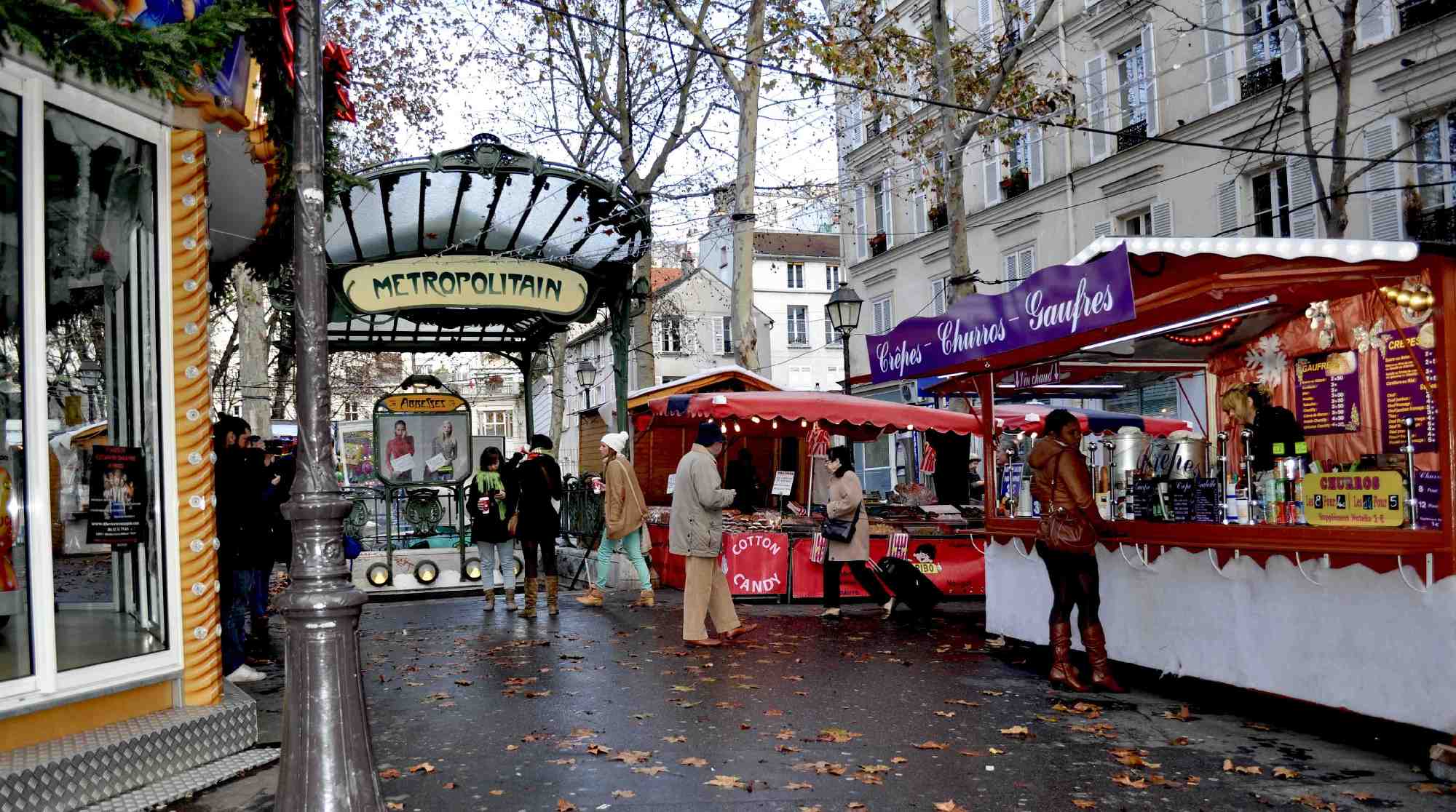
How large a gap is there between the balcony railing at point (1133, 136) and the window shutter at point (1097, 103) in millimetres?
465

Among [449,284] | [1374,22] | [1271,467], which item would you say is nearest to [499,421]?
[1374,22]

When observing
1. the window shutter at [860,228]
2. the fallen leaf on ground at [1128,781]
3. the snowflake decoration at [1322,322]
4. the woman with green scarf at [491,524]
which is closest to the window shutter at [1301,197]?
the snowflake decoration at [1322,322]

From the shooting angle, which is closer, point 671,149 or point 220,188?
point 220,188

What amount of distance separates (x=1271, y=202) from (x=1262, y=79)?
7.75 ft

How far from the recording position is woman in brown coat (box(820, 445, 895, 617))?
1167cm

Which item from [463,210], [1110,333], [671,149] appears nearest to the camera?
[1110,333]

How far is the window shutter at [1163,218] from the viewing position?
76.7 feet

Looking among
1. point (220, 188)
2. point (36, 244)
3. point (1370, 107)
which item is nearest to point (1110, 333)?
point (220, 188)

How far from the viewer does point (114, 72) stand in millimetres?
4879

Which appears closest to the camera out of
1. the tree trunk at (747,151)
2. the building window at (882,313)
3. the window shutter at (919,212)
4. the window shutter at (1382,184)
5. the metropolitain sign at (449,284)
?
the metropolitain sign at (449,284)

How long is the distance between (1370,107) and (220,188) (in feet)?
60.7

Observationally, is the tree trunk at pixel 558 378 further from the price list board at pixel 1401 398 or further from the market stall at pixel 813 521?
the price list board at pixel 1401 398

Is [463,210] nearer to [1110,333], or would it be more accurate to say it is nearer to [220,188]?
[220,188]

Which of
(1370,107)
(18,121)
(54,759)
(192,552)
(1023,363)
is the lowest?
(54,759)
